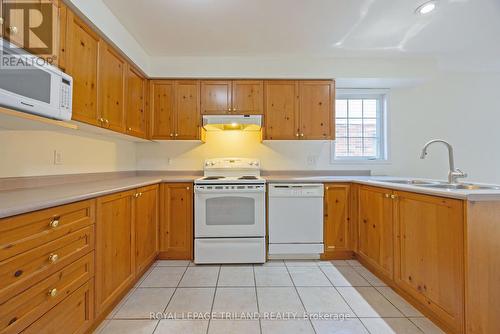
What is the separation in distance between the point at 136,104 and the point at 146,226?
1.38 m

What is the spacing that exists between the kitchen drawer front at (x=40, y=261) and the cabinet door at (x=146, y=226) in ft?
2.39

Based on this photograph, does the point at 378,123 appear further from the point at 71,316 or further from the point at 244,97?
the point at 71,316

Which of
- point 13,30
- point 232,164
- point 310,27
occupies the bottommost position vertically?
point 232,164

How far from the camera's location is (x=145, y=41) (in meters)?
2.59

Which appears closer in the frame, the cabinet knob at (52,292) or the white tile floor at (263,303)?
the cabinet knob at (52,292)

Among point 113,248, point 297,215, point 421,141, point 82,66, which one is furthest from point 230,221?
point 421,141

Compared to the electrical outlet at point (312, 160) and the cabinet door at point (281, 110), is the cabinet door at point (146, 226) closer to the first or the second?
the cabinet door at point (281, 110)

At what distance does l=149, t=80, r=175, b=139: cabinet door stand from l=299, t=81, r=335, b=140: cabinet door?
163 centimetres

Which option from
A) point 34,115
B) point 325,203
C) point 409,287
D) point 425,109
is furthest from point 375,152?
point 34,115

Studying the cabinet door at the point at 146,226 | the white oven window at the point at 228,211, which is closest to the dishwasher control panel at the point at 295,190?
the white oven window at the point at 228,211

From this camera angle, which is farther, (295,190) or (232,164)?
(232,164)

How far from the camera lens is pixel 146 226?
7.66 ft

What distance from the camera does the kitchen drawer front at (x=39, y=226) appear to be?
0.93 m

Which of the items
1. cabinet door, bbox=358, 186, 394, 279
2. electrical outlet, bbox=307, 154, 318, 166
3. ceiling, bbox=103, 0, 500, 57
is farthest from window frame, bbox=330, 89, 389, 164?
cabinet door, bbox=358, 186, 394, 279
